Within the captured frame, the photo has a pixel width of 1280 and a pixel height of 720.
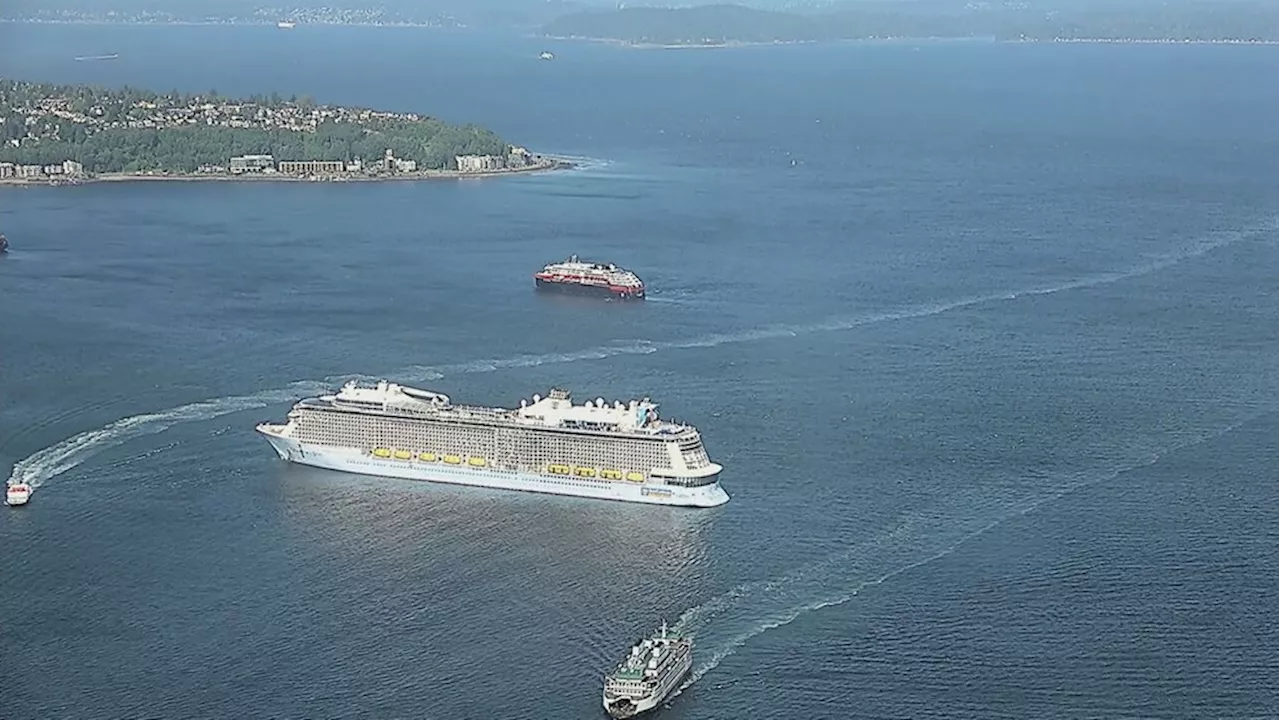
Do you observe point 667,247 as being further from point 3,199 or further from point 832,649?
point 832,649

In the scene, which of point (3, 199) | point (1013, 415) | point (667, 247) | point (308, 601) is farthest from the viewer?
point (3, 199)

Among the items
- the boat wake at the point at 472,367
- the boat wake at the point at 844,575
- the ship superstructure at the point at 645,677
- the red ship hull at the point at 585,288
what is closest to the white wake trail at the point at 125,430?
the boat wake at the point at 472,367

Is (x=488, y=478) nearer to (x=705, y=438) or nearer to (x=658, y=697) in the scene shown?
(x=705, y=438)

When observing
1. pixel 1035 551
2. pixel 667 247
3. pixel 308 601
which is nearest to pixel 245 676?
pixel 308 601

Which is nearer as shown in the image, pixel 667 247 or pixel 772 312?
pixel 772 312

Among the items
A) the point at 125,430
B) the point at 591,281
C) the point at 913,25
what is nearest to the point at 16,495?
the point at 125,430

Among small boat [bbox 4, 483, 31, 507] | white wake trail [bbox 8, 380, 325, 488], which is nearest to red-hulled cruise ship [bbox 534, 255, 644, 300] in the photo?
white wake trail [bbox 8, 380, 325, 488]

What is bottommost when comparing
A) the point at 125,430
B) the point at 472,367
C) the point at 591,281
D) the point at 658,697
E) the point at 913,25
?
the point at 658,697
